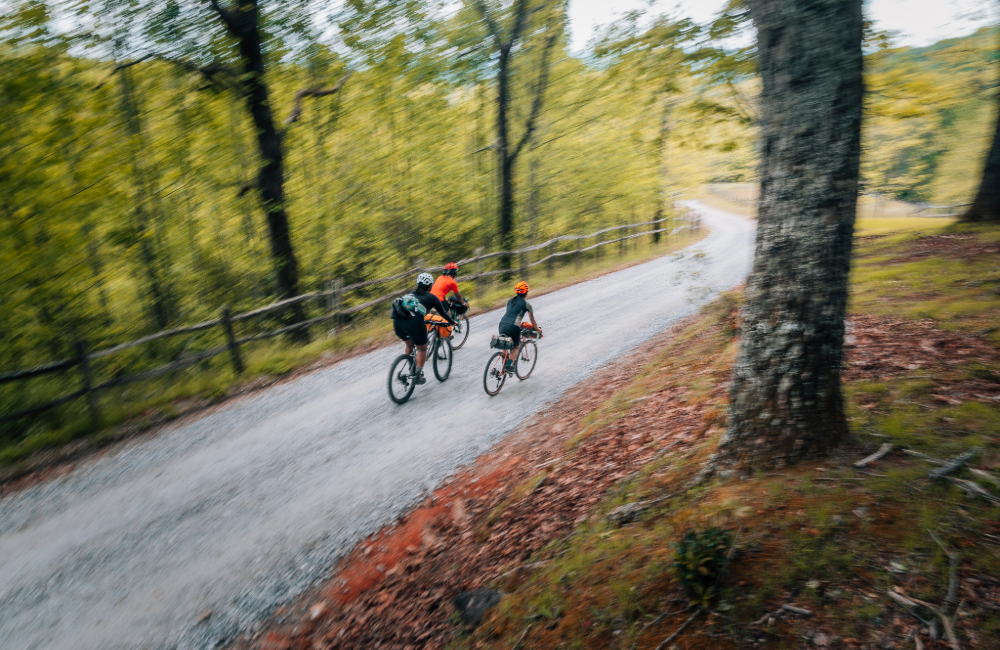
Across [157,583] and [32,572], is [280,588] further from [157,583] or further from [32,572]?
[32,572]

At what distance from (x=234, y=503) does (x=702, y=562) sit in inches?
198

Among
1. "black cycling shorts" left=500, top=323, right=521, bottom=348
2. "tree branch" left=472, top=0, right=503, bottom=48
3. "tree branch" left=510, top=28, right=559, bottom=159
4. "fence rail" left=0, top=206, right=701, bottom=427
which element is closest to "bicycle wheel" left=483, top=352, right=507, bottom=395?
"black cycling shorts" left=500, top=323, right=521, bottom=348

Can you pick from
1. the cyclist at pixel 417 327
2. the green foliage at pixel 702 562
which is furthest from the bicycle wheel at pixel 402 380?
the green foliage at pixel 702 562

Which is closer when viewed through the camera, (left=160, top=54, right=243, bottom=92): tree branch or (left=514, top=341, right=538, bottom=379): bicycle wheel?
(left=514, top=341, right=538, bottom=379): bicycle wheel

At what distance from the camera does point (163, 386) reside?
29.1 feet

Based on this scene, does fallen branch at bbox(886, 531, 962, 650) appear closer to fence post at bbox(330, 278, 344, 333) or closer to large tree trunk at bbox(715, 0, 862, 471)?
large tree trunk at bbox(715, 0, 862, 471)

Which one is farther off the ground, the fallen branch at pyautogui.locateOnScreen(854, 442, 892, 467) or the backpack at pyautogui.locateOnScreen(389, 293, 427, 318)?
the backpack at pyautogui.locateOnScreen(389, 293, 427, 318)

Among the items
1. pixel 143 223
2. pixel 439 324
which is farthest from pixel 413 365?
pixel 143 223

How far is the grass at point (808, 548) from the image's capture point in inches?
92.8

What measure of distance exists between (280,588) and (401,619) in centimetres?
124

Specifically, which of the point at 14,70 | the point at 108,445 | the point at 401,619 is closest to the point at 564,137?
the point at 14,70

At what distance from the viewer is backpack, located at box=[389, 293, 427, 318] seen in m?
7.84

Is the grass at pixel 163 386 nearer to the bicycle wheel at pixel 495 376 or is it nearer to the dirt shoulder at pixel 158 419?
the dirt shoulder at pixel 158 419

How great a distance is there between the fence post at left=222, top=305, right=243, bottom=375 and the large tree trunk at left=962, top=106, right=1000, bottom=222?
49.7 feet
